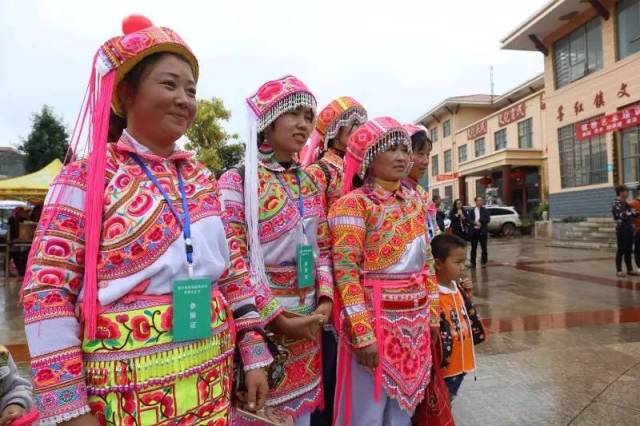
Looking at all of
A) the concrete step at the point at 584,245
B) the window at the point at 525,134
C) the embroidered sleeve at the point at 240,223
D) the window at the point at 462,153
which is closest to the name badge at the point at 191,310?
Answer: the embroidered sleeve at the point at 240,223

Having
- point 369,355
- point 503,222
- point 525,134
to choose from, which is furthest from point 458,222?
point 525,134

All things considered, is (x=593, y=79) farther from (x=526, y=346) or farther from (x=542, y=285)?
(x=526, y=346)

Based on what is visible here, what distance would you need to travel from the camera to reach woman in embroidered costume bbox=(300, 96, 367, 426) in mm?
2406

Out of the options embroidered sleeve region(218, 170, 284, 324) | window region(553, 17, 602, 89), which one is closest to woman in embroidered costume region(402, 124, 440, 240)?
embroidered sleeve region(218, 170, 284, 324)

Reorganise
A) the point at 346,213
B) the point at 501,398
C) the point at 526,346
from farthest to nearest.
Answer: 1. the point at 526,346
2. the point at 501,398
3. the point at 346,213

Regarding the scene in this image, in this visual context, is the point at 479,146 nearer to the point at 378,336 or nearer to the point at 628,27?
the point at 628,27

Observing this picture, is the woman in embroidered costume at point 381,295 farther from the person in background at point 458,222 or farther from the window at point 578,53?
the window at point 578,53

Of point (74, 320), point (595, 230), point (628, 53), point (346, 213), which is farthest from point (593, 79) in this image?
point (74, 320)

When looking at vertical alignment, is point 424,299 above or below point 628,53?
below

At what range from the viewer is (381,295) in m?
2.14

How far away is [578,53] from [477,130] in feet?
43.7

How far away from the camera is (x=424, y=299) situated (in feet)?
7.35

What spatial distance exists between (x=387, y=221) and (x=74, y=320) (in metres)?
1.40

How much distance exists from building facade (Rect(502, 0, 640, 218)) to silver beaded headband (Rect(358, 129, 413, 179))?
13701 millimetres
